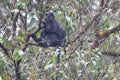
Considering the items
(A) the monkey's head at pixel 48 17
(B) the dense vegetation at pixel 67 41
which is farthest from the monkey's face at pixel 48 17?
(B) the dense vegetation at pixel 67 41

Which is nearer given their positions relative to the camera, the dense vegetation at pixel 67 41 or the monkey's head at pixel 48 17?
the dense vegetation at pixel 67 41

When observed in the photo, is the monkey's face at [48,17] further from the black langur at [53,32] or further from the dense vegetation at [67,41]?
the dense vegetation at [67,41]

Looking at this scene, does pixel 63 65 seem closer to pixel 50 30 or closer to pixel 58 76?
pixel 58 76

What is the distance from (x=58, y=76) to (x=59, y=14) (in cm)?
47

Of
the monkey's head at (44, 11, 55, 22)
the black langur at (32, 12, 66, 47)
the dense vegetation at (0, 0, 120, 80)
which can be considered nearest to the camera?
the dense vegetation at (0, 0, 120, 80)

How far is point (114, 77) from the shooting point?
3152 mm

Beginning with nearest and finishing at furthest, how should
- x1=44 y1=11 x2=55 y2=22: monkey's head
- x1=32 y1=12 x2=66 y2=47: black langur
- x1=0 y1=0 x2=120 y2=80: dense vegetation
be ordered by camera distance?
x1=0 y1=0 x2=120 y2=80: dense vegetation → x1=44 y1=11 x2=55 y2=22: monkey's head → x1=32 y1=12 x2=66 y2=47: black langur

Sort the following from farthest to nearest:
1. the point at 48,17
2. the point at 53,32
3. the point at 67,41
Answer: the point at 53,32, the point at 48,17, the point at 67,41

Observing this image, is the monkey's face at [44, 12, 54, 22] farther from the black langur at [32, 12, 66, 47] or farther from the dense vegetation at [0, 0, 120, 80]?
the dense vegetation at [0, 0, 120, 80]

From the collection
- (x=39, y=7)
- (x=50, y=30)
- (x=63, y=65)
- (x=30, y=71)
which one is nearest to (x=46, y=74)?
(x=30, y=71)

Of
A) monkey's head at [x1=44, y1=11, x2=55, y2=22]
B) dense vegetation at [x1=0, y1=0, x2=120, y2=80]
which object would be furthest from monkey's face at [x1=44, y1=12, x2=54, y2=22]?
dense vegetation at [x1=0, y1=0, x2=120, y2=80]

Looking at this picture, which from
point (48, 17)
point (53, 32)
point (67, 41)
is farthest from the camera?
point (53, 32)

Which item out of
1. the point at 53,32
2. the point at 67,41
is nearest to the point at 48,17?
the point at 67,41

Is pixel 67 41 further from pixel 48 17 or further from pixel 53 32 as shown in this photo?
pixel 53 32
